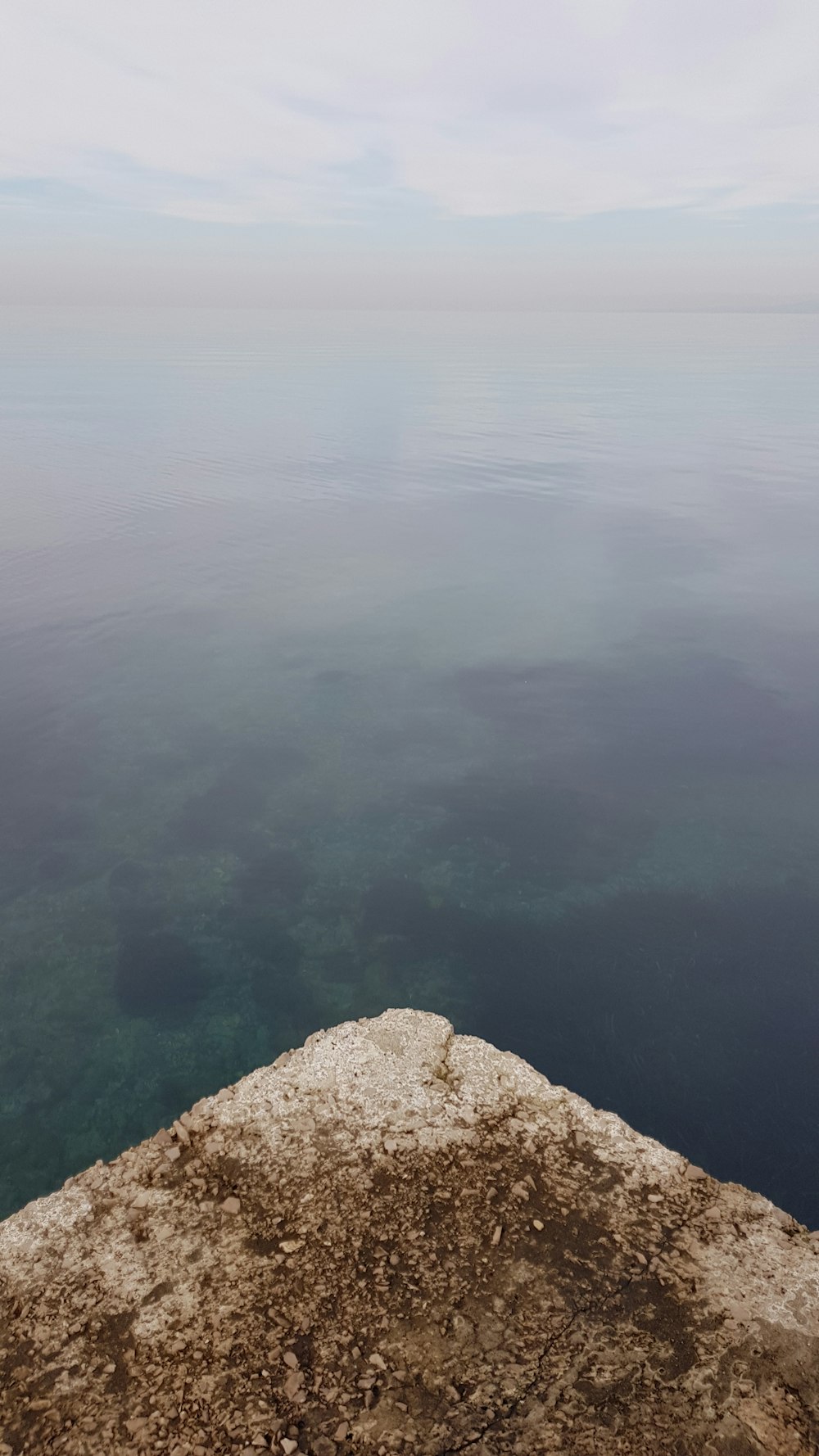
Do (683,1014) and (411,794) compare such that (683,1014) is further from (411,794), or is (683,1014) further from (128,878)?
(128,878)

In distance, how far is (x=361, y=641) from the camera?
998 inches

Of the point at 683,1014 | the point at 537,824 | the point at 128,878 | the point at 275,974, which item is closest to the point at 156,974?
the point at 275,974

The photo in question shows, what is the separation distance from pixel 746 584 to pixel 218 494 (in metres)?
25.5

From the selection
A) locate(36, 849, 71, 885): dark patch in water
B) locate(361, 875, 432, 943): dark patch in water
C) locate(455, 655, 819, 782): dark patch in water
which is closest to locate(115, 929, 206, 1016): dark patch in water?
locate(36, 849, 71, 885): dark patch in water

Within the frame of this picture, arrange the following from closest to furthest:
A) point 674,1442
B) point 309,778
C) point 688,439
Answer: point 674,1442 < point 309,778 < point 688,439

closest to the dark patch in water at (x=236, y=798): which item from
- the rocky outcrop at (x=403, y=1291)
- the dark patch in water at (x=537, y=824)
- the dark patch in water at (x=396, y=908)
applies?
the dark patch in water at (x=396, y=908)

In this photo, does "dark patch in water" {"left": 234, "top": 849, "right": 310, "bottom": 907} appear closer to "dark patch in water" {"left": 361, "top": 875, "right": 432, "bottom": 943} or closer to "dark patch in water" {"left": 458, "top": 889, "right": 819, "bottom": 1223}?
"dark patch in water" {"left": 361, "top": 875, "right": 432, "bottom": 943}

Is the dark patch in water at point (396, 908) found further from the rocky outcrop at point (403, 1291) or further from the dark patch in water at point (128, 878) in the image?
the rocky outcrop at point (403, 1291)

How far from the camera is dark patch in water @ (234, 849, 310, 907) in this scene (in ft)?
48.2

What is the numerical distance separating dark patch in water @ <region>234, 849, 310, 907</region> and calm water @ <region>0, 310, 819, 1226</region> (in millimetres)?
62

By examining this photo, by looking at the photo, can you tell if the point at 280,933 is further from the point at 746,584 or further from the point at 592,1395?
the point at 746,584

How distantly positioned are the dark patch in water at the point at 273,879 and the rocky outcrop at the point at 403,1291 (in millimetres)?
6375

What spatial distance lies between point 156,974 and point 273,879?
8.97ft

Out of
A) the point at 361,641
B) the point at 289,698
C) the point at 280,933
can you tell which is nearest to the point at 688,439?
the point at 361,641
